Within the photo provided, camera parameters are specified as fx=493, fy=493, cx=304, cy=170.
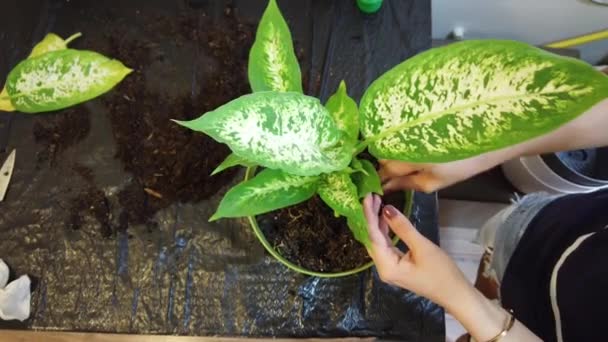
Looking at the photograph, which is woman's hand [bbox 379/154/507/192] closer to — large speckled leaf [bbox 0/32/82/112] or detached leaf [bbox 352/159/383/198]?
detached leaf [bbox 352/159/383/198]

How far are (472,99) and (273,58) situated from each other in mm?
223

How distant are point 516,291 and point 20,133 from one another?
82 cm

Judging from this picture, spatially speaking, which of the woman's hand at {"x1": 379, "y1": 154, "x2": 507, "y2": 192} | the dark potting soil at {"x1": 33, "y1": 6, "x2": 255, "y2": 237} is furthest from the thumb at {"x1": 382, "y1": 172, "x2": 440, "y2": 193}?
the dark potting soil at {"x1": 33, "y1": 6, "x2": 255, "y2": 237}

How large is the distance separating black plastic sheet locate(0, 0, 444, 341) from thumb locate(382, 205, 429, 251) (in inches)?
7.7

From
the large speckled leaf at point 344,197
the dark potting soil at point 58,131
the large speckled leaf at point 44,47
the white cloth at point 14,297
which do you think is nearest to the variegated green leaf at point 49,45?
the large speckled leaf at point 44,47

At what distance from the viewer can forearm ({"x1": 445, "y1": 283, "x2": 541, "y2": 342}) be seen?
0.52m

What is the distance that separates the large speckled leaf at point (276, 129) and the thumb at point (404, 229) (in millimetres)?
135

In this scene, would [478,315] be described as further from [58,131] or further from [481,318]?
[58,131]

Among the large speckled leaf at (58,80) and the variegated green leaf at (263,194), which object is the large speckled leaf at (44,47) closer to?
the large speckled leaf at (58,80)

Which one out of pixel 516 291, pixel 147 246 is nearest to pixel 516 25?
pixel 516 291

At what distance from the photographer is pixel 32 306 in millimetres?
755

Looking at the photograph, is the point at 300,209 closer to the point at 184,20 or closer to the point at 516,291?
the point at 516,291

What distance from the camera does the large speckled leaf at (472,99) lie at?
0.36m

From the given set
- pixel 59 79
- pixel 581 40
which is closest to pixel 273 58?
pixel 59 79
